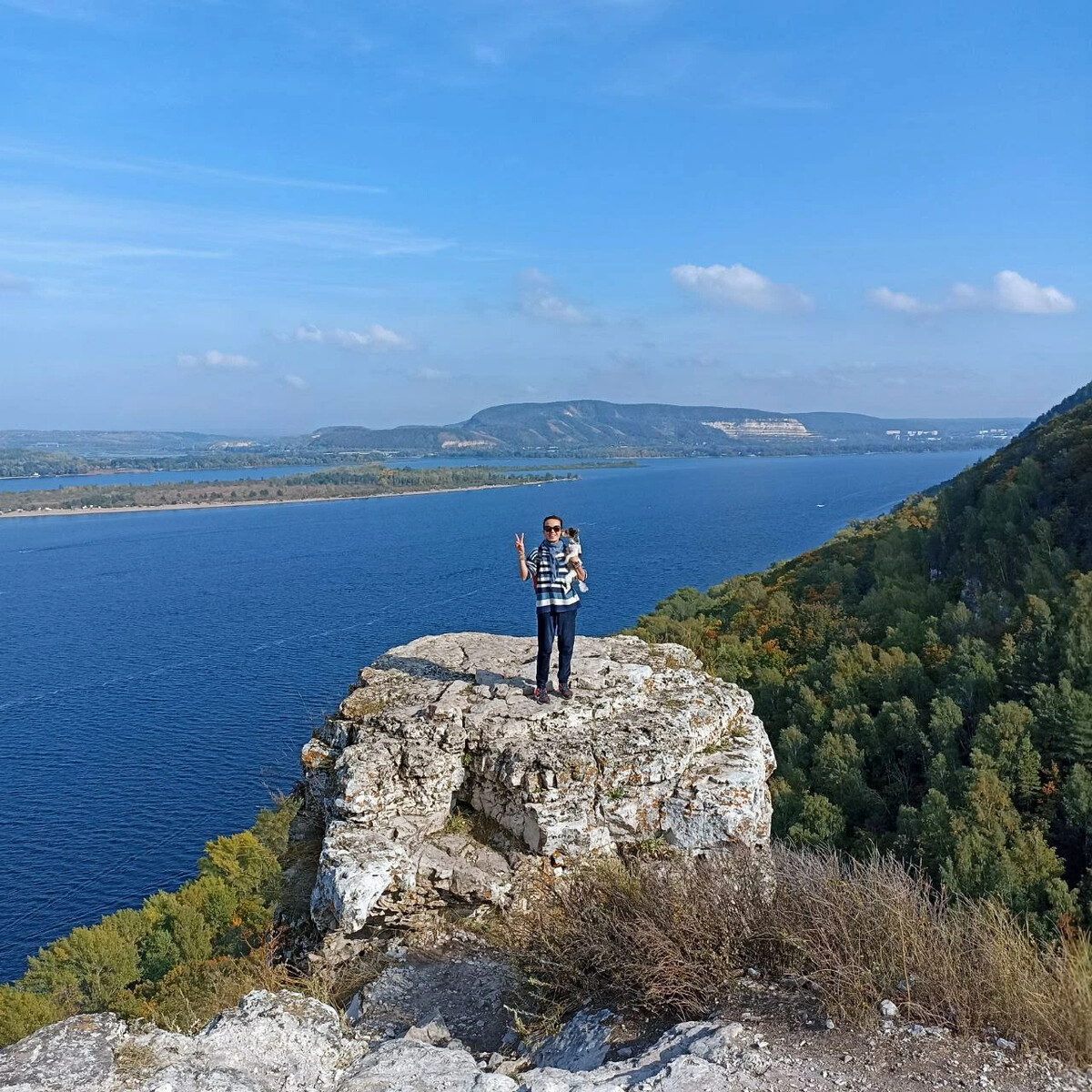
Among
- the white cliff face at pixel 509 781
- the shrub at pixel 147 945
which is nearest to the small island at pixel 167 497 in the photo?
the shrub at pixel 147 945

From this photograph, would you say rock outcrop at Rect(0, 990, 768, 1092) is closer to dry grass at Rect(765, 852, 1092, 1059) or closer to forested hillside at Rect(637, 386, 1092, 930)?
dry grass at Rect(765, 852, 1092, 1059)

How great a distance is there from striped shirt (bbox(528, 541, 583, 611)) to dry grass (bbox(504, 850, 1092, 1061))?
3384 millimetres

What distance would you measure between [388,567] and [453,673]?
80.3 metres

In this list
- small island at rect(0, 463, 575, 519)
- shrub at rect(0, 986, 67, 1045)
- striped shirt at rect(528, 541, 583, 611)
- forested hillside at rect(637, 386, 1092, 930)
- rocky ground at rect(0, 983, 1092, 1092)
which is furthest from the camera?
small island at rect(0, 463, 575, 519)

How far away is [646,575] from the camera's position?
8000 centimetres

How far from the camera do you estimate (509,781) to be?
853cm

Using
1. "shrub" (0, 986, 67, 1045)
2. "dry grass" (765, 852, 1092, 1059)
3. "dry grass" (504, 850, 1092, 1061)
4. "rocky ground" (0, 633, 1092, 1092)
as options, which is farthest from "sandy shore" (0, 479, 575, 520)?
"dry grass" (765, 852, 1092, 1059)

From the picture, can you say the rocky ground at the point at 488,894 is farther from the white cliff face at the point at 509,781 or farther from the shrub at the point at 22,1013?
the shrub at the point at 22,1013

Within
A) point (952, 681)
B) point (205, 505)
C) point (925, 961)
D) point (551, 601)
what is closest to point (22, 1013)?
point (551, 601)

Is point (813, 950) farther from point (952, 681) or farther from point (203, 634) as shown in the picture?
point (203, 634)

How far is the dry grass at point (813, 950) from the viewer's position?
5273 millimetres

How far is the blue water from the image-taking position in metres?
34.9

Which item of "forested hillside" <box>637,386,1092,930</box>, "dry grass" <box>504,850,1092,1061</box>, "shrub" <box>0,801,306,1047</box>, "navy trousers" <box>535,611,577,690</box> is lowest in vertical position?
"shrub" <box>0,801,306,1047</box>

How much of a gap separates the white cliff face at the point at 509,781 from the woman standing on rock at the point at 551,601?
1.07 ft
